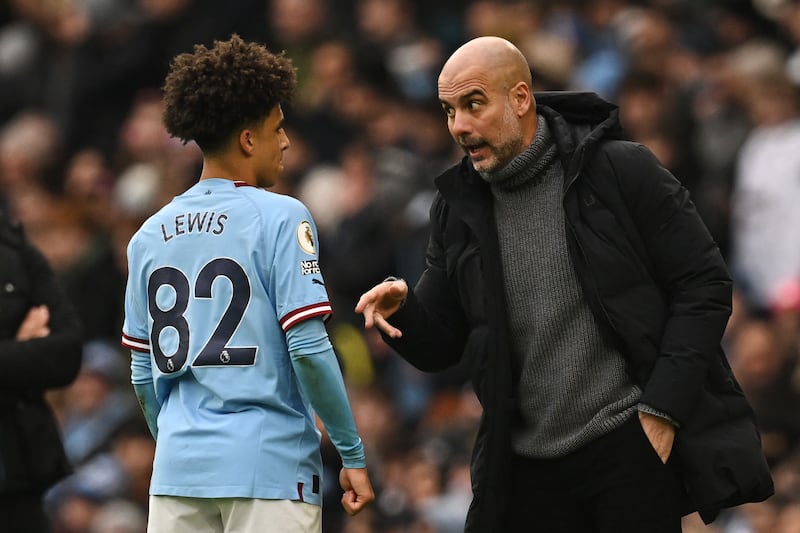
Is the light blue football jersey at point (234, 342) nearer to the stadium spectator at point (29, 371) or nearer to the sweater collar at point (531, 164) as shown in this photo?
the sweater collar at point (531, 164)

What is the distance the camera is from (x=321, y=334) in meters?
4.40

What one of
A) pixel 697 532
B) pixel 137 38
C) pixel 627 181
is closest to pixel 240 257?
pixel 627 181

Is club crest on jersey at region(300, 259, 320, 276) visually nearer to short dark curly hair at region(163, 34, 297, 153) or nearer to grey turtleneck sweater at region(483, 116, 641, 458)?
short dark curly hair at region(163, 34, 297, 153)

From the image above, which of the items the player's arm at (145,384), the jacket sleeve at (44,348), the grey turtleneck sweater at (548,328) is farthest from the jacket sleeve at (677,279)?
the jacket sleeve at (44,348)

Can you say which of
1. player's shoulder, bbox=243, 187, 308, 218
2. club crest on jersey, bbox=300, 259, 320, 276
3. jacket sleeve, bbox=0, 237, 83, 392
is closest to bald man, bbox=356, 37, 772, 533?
club crest on jersey, bbox=300, 259, 320, 276

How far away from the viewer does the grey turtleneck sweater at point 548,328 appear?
464 centimetres

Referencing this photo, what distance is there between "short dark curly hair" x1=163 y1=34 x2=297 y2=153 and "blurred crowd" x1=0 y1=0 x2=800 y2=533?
11.8 feet

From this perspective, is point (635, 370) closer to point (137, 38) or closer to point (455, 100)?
point (455, 100)

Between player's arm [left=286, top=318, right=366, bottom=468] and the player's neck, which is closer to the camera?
player's arm [left=286, top=318, right=366, bottom=468]

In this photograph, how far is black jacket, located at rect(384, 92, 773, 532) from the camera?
450 cm

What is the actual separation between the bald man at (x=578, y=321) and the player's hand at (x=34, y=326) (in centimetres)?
166

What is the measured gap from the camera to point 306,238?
4457 millimetres

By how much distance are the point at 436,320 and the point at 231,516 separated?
1.04m

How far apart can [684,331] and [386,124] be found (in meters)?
5.35
